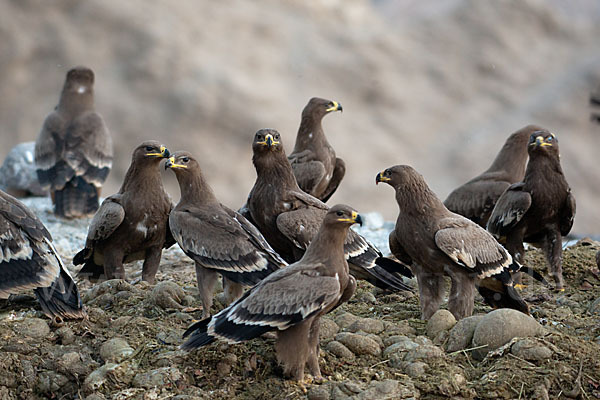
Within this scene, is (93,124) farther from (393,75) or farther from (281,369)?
(393,75)

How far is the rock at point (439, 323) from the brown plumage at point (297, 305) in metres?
0.89

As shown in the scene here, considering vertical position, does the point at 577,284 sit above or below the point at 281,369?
above

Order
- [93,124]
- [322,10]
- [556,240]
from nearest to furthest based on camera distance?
[556,240] < [93,124] < [322,10]

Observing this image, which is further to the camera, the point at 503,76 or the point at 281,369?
the point at 503,76

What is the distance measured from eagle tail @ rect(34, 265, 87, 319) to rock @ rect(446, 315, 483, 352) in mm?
2398

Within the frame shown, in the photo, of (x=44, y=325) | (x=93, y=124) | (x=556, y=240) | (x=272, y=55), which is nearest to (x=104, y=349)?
(x=44, y=325)

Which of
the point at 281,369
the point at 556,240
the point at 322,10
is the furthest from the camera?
the point at 322,10

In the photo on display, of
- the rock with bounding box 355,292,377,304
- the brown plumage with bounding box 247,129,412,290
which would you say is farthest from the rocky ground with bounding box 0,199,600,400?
the rock with bounding box 355,292,377,304

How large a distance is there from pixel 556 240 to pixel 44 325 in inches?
165

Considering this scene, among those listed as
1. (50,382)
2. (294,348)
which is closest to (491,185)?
(294,348)

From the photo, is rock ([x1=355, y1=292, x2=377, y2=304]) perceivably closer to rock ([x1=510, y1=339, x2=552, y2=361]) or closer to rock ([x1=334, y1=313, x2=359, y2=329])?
rock ([x1=334, y1=313, x2=359, y2=329])

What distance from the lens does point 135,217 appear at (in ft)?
23.3

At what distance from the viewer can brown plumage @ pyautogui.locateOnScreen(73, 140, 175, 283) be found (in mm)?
7082

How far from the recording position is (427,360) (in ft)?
17.6
